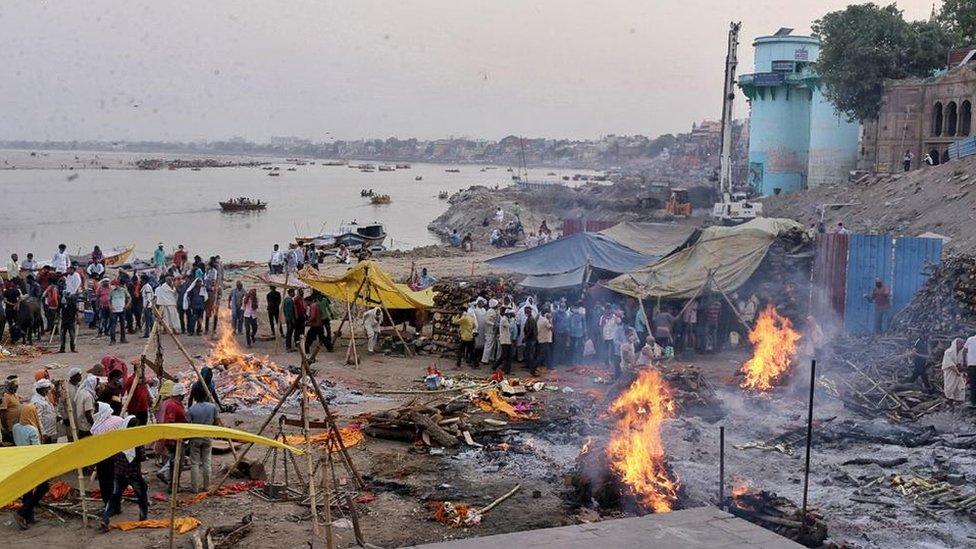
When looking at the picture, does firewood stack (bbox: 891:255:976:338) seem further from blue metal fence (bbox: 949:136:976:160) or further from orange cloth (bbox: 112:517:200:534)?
blue metal fence (bbox: 949:136:976:160)

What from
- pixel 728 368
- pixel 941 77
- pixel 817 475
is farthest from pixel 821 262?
pixel 941 77

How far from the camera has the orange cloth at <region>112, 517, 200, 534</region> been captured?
9.28m

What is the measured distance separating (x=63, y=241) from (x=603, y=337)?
4948 centimetres

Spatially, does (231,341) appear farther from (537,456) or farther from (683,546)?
(683,546)

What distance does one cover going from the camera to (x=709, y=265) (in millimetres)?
19656

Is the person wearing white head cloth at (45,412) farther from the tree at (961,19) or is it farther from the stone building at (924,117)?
the tree at (961,19)

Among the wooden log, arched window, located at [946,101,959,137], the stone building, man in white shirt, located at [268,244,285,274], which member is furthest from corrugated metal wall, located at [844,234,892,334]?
arched window, located at [946,101,959,137]

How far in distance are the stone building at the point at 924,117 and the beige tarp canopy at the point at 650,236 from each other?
2281 cm

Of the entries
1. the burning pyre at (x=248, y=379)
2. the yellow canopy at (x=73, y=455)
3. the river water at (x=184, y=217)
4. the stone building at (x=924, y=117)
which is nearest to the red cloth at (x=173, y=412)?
the yellow canopy at (x=73, y=455)

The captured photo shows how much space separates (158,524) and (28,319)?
11.8 m

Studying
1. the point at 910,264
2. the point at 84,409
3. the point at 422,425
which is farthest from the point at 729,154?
the point at 84,409

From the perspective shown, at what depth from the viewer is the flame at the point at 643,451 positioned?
10.2 metres

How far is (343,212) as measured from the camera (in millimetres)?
86438

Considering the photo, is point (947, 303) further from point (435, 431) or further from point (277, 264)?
point (277, 264)
